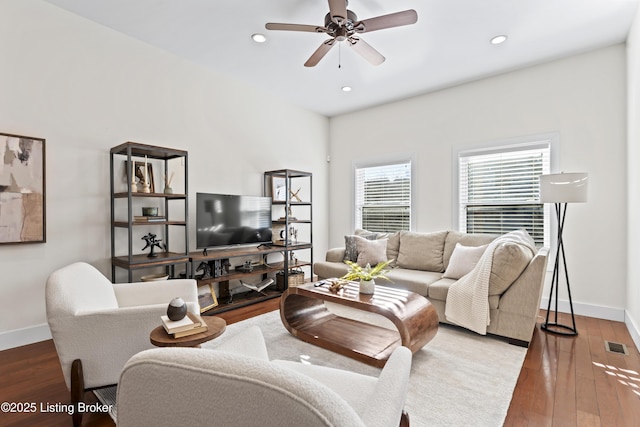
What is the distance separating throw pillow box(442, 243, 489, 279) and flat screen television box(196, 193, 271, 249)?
245 cm

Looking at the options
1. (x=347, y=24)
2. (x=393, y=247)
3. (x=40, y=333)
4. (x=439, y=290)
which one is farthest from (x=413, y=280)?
(x=40, y=333)

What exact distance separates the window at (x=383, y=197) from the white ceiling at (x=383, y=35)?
137 cm

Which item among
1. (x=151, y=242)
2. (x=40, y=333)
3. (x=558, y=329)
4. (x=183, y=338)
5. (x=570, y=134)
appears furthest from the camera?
(x=570, y=134)

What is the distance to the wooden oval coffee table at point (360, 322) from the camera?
2344 millimetres

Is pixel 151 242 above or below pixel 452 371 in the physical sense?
above

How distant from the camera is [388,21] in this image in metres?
2.44

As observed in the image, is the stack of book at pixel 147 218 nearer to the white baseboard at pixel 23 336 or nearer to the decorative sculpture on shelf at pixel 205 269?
the decorative sculpture on shelf at pixel 205 269

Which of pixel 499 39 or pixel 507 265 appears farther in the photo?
pixel 499 39

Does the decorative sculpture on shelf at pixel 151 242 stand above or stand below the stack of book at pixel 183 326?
above

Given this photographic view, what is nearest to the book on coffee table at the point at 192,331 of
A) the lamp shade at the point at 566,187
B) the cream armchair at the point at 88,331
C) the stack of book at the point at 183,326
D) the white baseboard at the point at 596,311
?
the stack of book at the point at 183,326

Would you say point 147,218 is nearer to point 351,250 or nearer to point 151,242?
point 151,242

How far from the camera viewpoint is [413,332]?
7.59ft

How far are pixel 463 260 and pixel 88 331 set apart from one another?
333 cm

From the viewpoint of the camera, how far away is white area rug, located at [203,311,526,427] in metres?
1.82
